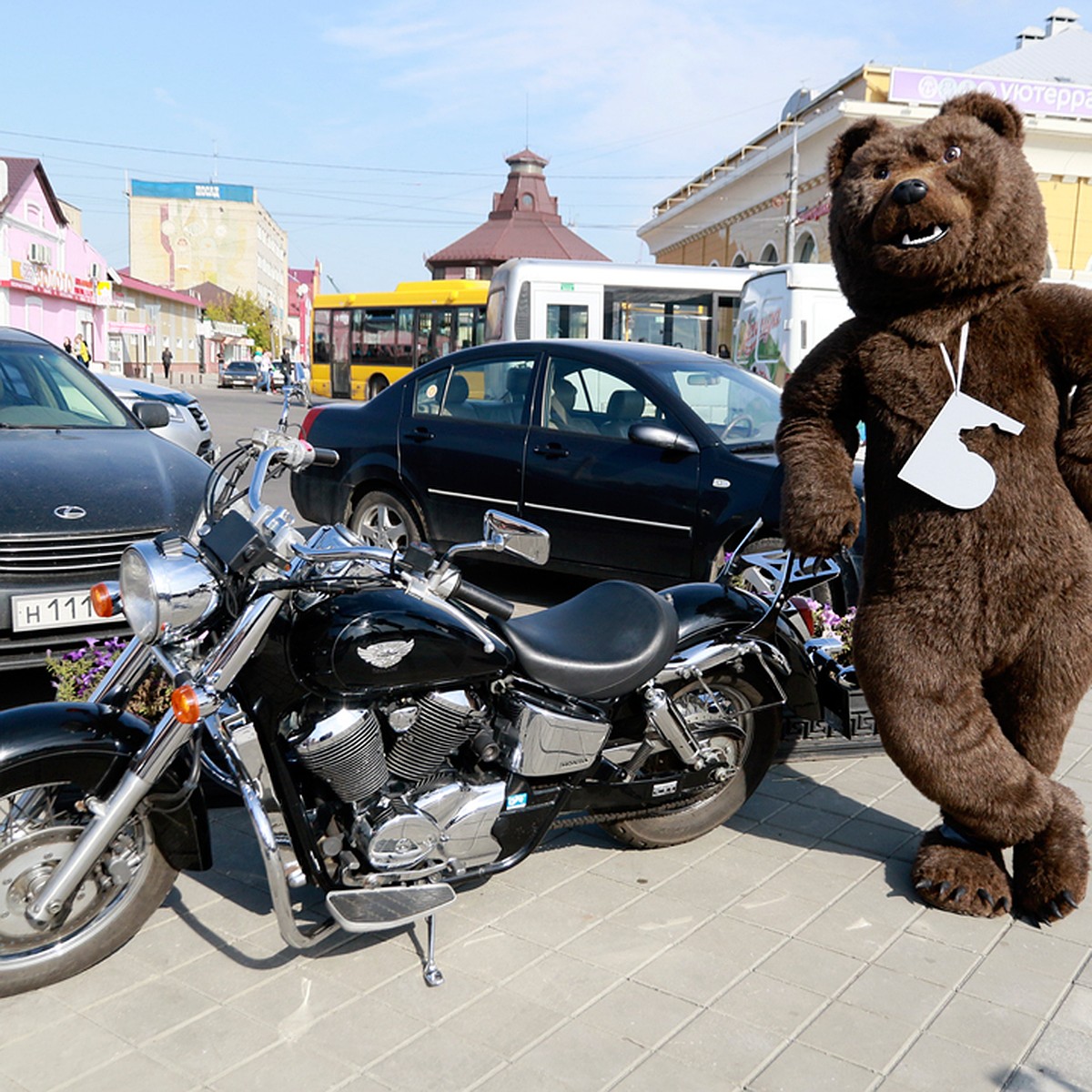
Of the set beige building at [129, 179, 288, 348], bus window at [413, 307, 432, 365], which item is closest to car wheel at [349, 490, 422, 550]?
bus window at [413, 307, 432, 365]

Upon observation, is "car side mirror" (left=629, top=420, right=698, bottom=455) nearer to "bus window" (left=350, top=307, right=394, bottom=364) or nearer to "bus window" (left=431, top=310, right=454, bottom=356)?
"bus window" (left=431, top=310, right=454, bottom=356)

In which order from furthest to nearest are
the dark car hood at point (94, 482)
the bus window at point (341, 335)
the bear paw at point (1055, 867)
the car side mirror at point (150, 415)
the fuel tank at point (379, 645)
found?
the bus window at point (341, 335) < the car side mirror at point (150, 415) < the dark car hood at point (94, 482) < the bear paw at point (1055, 867) < the fuel tank at point (379, 645)

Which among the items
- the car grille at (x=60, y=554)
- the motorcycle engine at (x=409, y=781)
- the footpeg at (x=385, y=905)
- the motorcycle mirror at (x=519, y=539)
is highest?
the motorcycle mirror at (x=519, y=539)

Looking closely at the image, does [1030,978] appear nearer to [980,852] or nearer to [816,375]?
[980,852]

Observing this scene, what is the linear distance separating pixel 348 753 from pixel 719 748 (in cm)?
146

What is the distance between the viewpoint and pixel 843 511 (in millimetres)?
3572

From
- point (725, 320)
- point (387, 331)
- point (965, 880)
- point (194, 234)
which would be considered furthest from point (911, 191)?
point (194, 234)

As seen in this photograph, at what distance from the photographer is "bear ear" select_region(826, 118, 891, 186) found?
3.69 m

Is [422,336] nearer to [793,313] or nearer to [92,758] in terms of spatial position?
[793,313]

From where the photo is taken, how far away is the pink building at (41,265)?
152ft

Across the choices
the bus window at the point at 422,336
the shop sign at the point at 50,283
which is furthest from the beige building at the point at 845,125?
the shop sign at the point at 50,283

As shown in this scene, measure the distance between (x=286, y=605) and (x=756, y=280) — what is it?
14.5m

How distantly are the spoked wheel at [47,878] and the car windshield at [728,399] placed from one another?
4.40 metres

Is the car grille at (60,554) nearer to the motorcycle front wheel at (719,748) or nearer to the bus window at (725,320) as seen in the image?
the motorcycle front wheel at (719,748)
